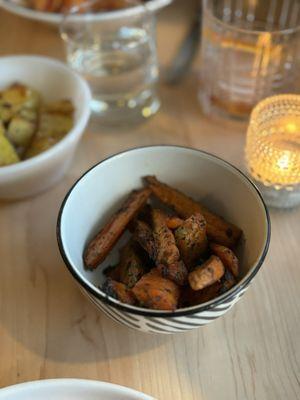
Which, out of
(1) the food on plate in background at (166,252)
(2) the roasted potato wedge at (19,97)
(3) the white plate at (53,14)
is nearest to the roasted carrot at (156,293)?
(1) the food on plate in background at (166,252)

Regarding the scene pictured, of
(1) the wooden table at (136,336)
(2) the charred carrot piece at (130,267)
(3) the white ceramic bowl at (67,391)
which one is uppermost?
(2) the charred carrot piece at (130,267)

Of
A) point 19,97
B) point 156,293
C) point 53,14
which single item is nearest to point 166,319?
point 156,293

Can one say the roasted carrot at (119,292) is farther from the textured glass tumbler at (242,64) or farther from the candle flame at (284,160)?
the textured glass tumbler at (242,64)

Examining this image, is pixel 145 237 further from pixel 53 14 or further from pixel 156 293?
pixel 53 14

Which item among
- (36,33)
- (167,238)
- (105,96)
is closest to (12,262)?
A: (167,238)

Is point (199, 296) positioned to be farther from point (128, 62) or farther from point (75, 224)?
point (128, 62)
